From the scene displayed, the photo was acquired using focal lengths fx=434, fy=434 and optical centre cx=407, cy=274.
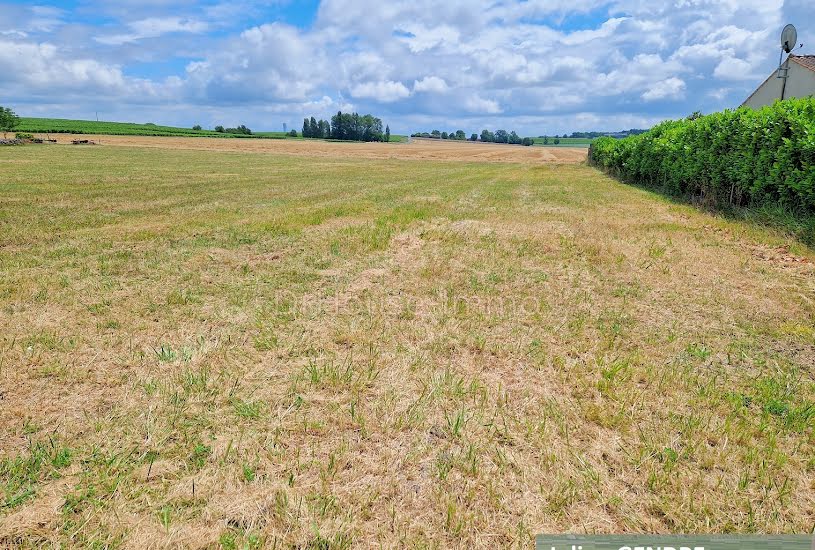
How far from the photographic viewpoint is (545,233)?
36.2 ft

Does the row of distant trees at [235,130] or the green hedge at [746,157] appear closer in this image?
the green hedge at [746,157]

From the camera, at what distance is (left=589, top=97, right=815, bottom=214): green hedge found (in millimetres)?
10164

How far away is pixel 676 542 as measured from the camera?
217 cm

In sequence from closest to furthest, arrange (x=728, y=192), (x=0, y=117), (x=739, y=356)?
(x=739, y=356) → (x=728, y=192) → (x=0, y=117)

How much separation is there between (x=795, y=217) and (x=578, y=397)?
33.7ft

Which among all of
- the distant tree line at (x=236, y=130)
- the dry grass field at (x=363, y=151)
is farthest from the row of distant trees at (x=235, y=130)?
the dry grass field at (x=363, y=151)

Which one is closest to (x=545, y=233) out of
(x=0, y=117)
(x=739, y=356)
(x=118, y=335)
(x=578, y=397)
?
(x=739, y=356)

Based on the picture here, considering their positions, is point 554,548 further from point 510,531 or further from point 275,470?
point 275,470

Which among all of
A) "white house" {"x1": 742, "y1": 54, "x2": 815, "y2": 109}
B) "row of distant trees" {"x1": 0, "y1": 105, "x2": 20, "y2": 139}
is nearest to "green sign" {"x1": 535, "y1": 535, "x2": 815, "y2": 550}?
"white house" {"x1": 742, "y1": 54, "x2": 815, "y2": 109}

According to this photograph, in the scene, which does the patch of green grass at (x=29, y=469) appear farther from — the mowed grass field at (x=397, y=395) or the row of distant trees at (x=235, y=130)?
the row of distant trees at (x=235, y=130)

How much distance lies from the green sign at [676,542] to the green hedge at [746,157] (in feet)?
35.4

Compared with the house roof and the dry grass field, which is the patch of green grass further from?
the dry grass field

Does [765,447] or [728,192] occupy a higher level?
[728,192]

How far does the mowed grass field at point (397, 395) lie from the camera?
8.50 feet
